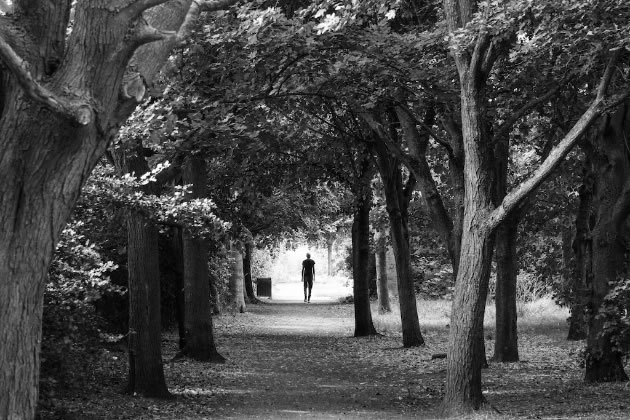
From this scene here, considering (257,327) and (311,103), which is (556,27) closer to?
(311,103)

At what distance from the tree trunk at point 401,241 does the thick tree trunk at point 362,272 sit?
239 cm

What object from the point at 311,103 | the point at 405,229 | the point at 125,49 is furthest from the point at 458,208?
the point at 125,49

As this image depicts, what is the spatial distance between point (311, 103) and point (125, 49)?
11460mm

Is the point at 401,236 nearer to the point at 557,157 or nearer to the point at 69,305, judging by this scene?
the point at 557,157

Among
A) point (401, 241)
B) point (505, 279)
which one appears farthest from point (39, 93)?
point (401, 241)

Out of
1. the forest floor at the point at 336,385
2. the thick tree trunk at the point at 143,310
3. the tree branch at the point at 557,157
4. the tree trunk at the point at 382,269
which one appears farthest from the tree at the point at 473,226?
the tree trunk at the point at 382,269

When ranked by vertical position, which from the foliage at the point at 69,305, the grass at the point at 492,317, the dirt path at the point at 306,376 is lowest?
the dirt path at the point at 306,376

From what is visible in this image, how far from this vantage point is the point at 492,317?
28609mm

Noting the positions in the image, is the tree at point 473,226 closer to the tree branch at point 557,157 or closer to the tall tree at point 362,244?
the tree branch at point 557,157

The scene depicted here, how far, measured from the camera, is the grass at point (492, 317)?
2764 centimetres

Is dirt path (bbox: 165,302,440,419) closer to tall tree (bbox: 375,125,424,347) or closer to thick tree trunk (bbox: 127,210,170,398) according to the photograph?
tall tree (bbox: 375,125,424,347)

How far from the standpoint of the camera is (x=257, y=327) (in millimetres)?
29188

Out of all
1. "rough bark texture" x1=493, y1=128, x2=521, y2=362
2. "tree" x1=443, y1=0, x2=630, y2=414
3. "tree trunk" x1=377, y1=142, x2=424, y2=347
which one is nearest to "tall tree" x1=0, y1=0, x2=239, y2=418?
"tree" x1=443, y1=0, x2=630, y2=414

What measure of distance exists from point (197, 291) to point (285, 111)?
3965 millimetres
